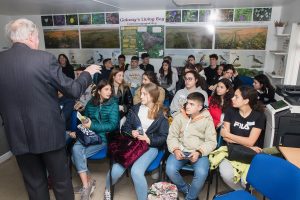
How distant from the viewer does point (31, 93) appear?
155cm

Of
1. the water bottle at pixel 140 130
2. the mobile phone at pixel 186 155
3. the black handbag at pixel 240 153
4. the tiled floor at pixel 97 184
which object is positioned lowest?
the tiled floor at pixel 97 184

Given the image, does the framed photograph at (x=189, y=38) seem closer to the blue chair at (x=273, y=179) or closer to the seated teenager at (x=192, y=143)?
the seated teenager at (x=192, y=143)

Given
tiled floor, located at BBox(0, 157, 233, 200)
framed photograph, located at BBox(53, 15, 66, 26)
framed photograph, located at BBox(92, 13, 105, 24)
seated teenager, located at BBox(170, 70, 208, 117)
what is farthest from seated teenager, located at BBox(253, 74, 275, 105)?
framed photograph, located at BBox(53, 15, 66, 26)

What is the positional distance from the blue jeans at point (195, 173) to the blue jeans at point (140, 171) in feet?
0.68

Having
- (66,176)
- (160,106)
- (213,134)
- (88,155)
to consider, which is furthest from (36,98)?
(213,134)

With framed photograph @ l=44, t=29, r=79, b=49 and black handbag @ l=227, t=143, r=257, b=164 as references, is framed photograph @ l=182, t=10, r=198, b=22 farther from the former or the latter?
black handbag @ l=227, t=143, r=257, b=164

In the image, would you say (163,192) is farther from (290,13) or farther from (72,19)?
(72,19)

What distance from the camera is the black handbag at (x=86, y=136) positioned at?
8.37 feet

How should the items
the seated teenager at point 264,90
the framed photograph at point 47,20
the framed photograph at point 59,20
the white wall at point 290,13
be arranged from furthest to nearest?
the framed photograph at point 47,20
the framed photograph at point 59,20
the white wall at point 290,13
the seated teenager at point 264,90

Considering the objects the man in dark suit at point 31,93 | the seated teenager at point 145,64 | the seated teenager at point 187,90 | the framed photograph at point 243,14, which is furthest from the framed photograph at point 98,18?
the man in dark suit at point 31,93

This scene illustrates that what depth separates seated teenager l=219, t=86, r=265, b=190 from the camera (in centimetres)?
245

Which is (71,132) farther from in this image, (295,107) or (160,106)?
(295,107)

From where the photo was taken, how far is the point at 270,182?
168cm

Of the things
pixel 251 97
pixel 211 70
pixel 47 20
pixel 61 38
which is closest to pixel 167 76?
pixel 211 70
